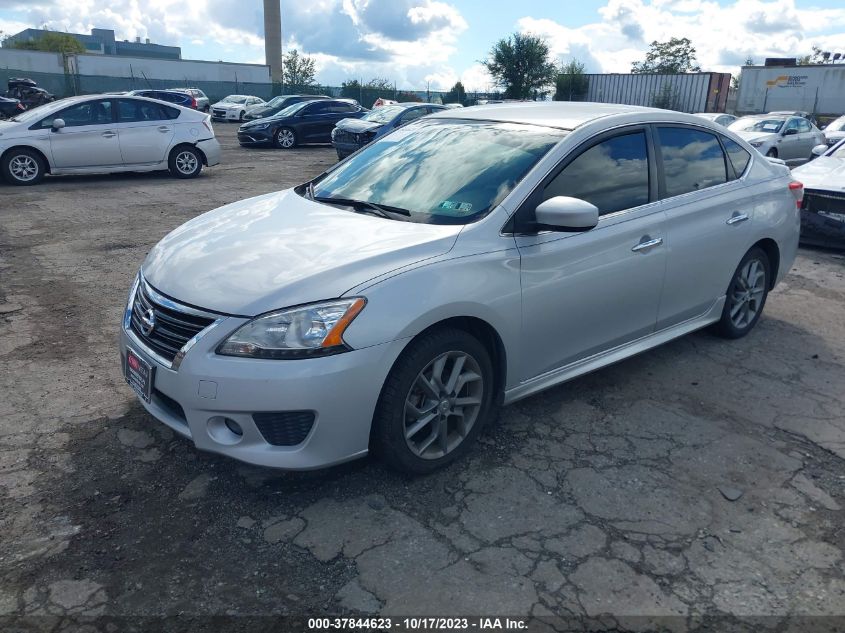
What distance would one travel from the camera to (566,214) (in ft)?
11.1

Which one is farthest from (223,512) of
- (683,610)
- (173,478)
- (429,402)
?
(683,610)

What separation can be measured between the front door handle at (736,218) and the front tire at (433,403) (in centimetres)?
235

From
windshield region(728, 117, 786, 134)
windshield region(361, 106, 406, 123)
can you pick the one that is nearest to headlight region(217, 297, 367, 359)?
windshield region(361, 106, 406, 123)

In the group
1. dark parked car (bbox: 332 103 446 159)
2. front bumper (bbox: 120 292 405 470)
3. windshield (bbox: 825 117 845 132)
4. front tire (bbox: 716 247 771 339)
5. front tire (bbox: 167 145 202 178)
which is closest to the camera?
front bumper (bbox: 120 292 405 470)

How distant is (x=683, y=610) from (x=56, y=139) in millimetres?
12327

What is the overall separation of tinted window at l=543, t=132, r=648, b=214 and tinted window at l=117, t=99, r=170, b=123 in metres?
10.6

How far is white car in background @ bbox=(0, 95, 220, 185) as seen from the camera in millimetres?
11602

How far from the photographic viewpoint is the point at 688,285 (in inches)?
179

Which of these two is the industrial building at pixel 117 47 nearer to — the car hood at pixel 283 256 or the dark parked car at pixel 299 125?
the dark parked car at pixel 299 125

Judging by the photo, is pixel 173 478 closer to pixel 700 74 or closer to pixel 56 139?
pixel 56 139

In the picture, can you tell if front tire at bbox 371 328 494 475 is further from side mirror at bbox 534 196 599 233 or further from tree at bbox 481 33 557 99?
tree at bbox 481 33 557 99

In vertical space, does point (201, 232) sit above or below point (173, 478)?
above

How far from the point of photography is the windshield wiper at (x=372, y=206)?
3691 mm

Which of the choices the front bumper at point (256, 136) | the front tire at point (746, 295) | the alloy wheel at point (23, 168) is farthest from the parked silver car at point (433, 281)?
the front bumper at point (256, 136)
